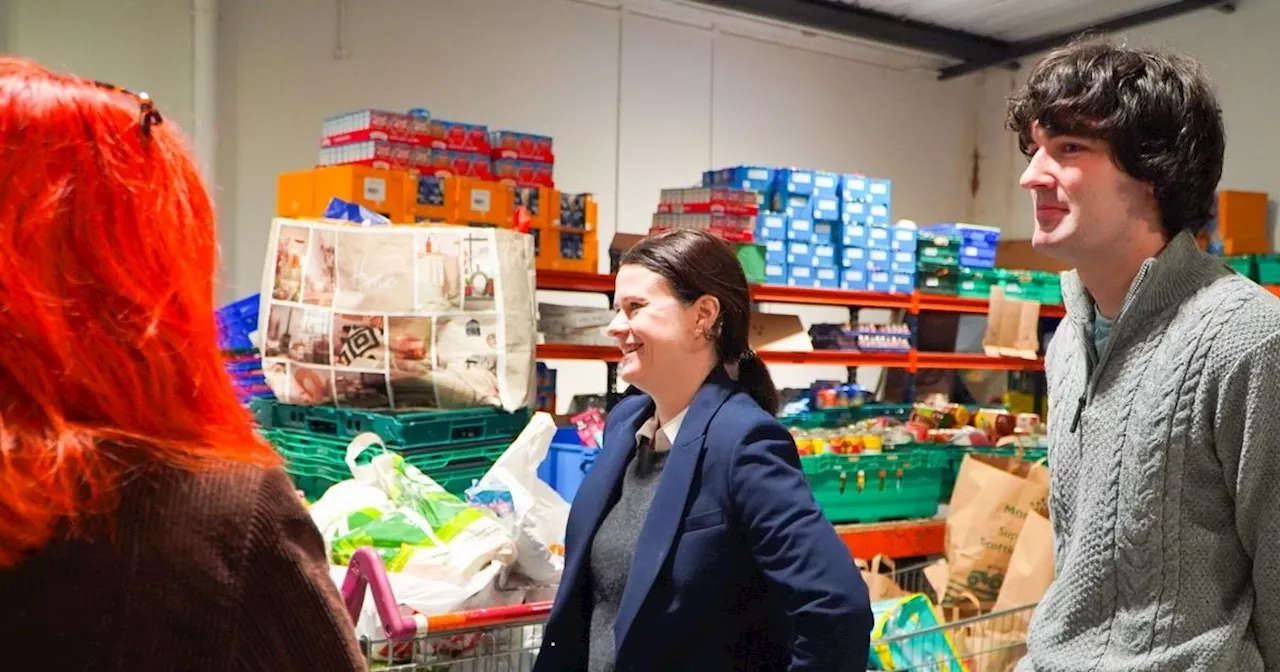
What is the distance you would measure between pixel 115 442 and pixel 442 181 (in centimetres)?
387

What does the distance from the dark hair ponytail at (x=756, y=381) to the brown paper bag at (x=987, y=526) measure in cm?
239

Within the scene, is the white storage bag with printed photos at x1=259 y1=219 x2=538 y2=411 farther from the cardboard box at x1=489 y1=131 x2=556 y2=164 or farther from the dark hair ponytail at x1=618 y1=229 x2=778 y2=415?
the cardboard box at x1=489 y1=131 x2=556 y2=164

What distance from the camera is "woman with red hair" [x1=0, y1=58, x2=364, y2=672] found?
3.05 ft

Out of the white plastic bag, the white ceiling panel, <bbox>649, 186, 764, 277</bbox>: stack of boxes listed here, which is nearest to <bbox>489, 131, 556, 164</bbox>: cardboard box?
<bbox>649, 186, 764, 277</bbox>: stack of boxes

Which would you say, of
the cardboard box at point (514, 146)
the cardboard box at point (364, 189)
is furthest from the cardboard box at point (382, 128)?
the cardboard box at point (514, 146)

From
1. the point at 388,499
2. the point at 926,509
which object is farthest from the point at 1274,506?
the point at 926,509

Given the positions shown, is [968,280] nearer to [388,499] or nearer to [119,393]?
[388,499]

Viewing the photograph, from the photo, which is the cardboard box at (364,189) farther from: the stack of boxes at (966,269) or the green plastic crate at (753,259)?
the stack of boxes at (966,269)

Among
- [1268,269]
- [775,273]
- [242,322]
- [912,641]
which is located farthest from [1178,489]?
[1268,269]

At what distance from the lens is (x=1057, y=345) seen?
1889mm

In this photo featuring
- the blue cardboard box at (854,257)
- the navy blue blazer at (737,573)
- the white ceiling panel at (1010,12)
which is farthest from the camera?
the white ceiling panel at (1010,12)

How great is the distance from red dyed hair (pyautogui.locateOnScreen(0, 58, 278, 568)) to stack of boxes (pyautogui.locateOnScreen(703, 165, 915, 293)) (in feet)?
17.1

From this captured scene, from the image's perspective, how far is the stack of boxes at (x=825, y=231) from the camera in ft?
20.3

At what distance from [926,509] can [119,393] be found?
532cm
